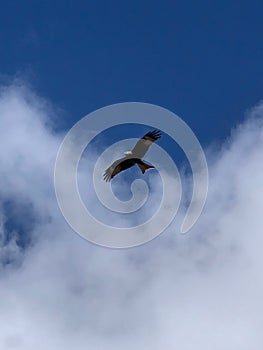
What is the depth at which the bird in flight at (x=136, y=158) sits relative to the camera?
118500mm

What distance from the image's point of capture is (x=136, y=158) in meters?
119

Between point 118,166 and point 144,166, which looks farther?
point 118,166

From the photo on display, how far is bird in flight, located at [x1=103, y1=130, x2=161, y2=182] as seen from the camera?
118500mm

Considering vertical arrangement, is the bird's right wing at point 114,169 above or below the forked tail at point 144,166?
above

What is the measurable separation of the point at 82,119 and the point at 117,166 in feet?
34.1

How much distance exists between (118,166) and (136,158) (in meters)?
3.60

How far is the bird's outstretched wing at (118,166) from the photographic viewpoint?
120269 mm

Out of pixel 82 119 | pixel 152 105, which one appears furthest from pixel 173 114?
pixel 82 119

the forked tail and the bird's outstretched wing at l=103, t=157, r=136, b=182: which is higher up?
the bird's outstretched wing at l=103, t=157, r=136, b=182

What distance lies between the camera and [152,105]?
4835 inches

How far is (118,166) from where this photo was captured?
121 meters

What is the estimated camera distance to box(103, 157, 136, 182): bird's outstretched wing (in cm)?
12027

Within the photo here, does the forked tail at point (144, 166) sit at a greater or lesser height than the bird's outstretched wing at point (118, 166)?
lesser

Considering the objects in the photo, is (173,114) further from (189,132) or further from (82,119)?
(82,119)
